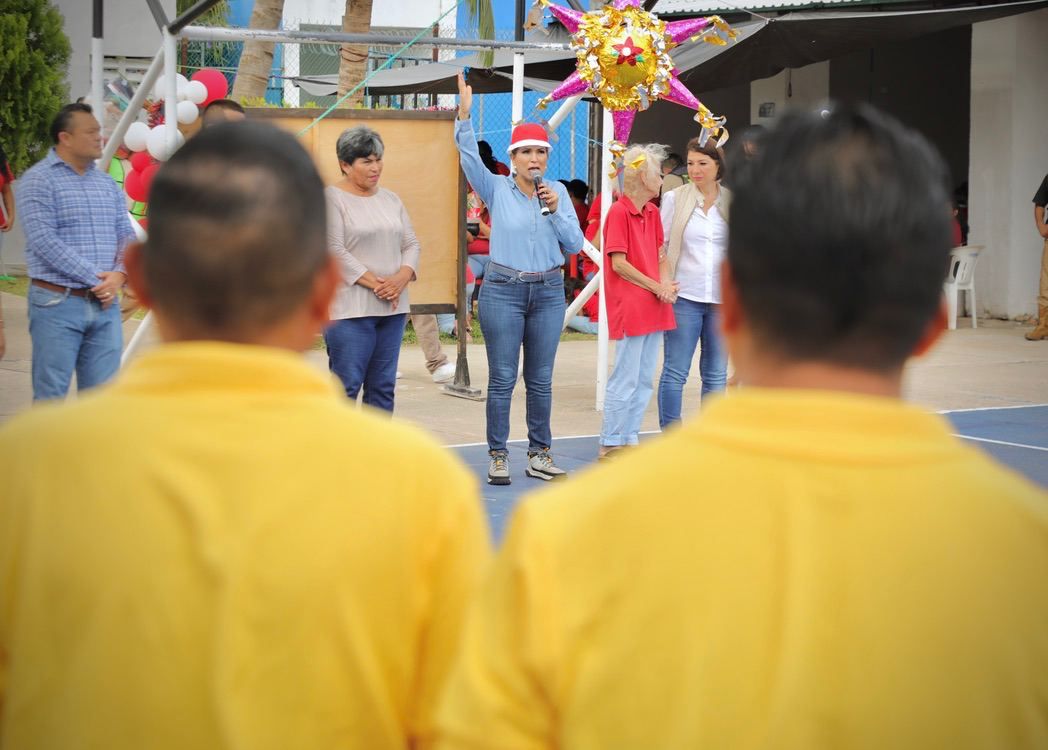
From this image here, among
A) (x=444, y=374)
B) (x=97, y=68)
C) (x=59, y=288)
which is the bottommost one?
(x=444, y=374)

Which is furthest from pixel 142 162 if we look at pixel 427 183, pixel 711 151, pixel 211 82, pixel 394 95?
pixel 394 95

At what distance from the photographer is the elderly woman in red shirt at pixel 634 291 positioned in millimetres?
7398

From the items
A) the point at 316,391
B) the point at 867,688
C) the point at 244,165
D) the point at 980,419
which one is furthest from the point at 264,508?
the point at 980,419

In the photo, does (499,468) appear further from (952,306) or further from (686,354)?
(952,306)

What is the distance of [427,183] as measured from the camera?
945 centimetres

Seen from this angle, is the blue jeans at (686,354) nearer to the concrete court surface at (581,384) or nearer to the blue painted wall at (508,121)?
the concrete court surface at (581,384)

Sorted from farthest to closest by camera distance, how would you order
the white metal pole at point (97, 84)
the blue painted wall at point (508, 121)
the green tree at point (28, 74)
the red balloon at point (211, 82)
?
the blue painted wall at point (508, 121)
the green tree at point (28, 74)
the red balloon at point (211, 82)
the white metal pole at point (97, 84)

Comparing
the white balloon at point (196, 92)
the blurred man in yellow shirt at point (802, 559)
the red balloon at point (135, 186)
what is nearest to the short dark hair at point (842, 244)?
the blurred man in yellow shirt at point (802, 559)

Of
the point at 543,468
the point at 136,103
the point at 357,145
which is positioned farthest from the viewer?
the point at 136,103

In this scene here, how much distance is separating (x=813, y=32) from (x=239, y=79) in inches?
251

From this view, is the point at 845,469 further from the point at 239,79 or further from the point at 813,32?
the point at 239,79

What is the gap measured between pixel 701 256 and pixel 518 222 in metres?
1.13

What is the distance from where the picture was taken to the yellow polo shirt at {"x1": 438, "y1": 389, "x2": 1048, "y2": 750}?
1246 mm

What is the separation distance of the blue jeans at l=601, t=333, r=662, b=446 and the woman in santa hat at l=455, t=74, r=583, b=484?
0.44 m
